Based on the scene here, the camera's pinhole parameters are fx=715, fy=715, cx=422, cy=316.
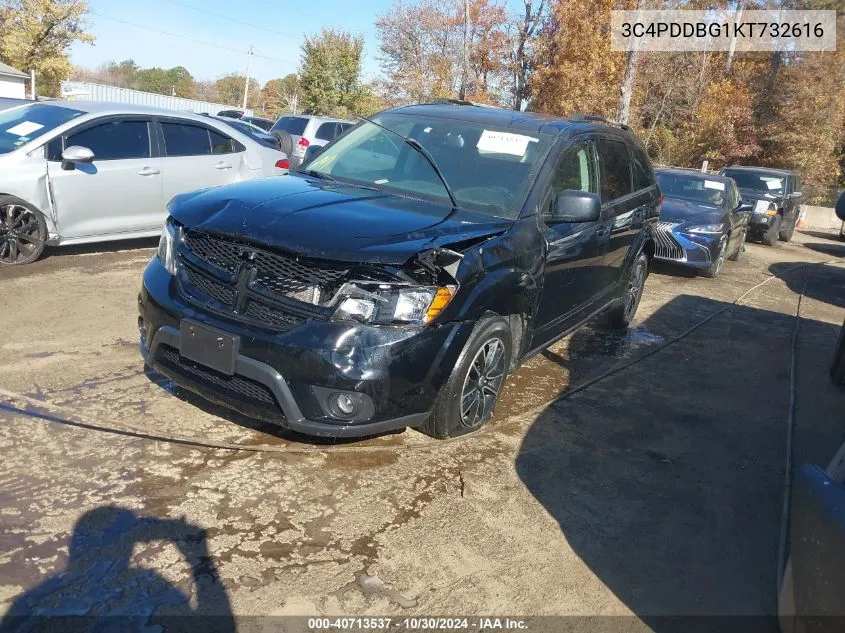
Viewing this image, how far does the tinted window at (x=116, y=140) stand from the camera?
23.2 ft

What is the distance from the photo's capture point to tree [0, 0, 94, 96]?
35.3 meters

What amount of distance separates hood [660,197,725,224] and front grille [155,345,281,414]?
28.4 feet

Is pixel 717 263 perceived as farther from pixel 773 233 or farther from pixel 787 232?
pixel 787 232

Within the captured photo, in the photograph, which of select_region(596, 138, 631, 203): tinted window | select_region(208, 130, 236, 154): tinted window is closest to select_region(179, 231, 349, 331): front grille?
select_region(596, 138, 631, 203): tinted window

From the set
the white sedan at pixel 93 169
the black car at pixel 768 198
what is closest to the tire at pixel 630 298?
the white sedan at pixel 93 169

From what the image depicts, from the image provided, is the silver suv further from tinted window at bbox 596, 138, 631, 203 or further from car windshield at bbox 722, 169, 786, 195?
tinted window at bbox 596, 138, 631, 203

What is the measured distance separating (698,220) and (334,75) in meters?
29.3

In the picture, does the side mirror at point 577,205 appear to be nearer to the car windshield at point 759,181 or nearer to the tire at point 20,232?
the tire at point 20,232

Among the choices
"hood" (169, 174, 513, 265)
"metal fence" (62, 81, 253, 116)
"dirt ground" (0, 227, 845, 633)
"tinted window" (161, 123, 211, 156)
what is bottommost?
"dirt ground" (0, 227, 845, 633)

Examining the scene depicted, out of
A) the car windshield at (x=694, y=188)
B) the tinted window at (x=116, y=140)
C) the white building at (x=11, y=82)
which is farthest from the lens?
the white building at (x=11, y=82)

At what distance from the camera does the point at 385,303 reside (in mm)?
3279

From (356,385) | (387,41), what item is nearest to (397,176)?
(356,385)

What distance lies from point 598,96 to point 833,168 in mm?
12502

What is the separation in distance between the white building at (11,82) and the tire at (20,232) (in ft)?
101
